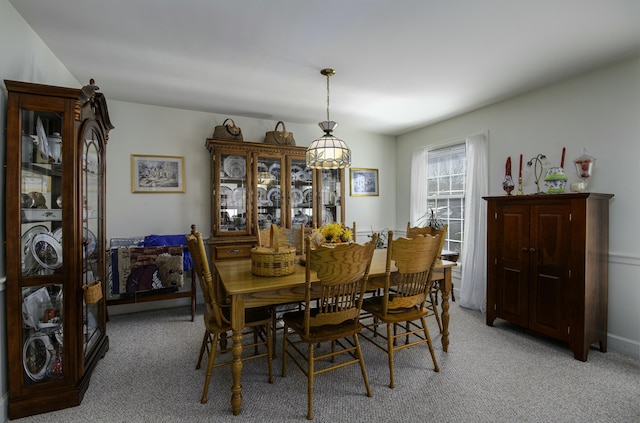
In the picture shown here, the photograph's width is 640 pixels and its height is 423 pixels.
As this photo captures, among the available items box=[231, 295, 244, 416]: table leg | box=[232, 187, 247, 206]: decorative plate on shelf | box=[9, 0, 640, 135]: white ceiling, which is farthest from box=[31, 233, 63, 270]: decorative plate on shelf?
box=[232, 187, 247, 206]: decorative plate on shelf

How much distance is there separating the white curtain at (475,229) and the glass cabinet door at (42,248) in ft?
13.3

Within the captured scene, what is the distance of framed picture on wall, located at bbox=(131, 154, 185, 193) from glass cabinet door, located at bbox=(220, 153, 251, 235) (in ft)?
1.78

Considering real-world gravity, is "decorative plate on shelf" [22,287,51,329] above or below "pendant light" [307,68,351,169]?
below

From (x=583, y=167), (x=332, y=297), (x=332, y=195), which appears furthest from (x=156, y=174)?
(x=583, y=167)

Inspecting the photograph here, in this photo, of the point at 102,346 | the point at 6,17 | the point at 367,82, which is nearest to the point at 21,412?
the point at 102,346

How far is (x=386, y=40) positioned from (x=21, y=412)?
11.3 ft

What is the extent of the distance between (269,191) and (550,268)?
319 centimetres

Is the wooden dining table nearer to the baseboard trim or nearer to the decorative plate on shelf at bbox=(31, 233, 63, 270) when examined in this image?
Result: the decorative plate on shelf at bbox=(31, 233, 63, 270)

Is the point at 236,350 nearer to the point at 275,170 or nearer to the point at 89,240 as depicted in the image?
the point at 89,240

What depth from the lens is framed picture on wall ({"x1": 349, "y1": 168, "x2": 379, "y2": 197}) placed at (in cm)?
521

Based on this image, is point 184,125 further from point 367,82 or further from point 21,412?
point 21,412

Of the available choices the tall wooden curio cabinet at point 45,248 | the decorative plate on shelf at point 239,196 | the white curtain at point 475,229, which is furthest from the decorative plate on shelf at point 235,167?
the white curtain at point 475,229

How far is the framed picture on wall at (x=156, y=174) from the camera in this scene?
12.6 feet

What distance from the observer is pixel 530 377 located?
240 centimetres
